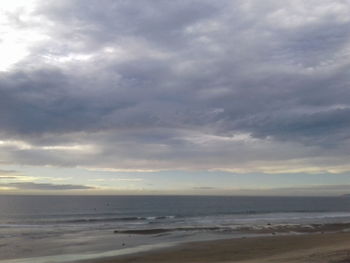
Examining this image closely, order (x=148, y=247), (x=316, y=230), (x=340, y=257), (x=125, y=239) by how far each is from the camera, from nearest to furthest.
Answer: (x=340, y=257), (x=148, y=247), (x=125, y=239), (x=316, y=230)

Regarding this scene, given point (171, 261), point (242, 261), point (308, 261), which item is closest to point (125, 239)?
point (171, 261)

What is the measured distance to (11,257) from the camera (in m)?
30.9

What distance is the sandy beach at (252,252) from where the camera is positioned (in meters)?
26.0

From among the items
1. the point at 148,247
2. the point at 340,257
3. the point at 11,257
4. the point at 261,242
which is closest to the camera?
the point at 340,257

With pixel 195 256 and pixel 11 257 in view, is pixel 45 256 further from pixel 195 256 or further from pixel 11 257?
pixel 195 256

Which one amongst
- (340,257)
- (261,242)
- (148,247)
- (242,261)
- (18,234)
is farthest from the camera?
(18,234)

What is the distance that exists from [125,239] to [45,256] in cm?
1266

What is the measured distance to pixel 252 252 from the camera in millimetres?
32719

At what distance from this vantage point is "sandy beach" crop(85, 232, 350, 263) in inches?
1025

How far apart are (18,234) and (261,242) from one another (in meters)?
28.9

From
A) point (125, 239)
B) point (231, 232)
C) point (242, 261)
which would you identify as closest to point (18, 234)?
point (125, 239)

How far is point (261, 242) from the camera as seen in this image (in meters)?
39.0

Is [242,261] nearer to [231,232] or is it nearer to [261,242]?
[261,242]

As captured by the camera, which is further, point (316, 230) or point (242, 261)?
point (316, 230)
